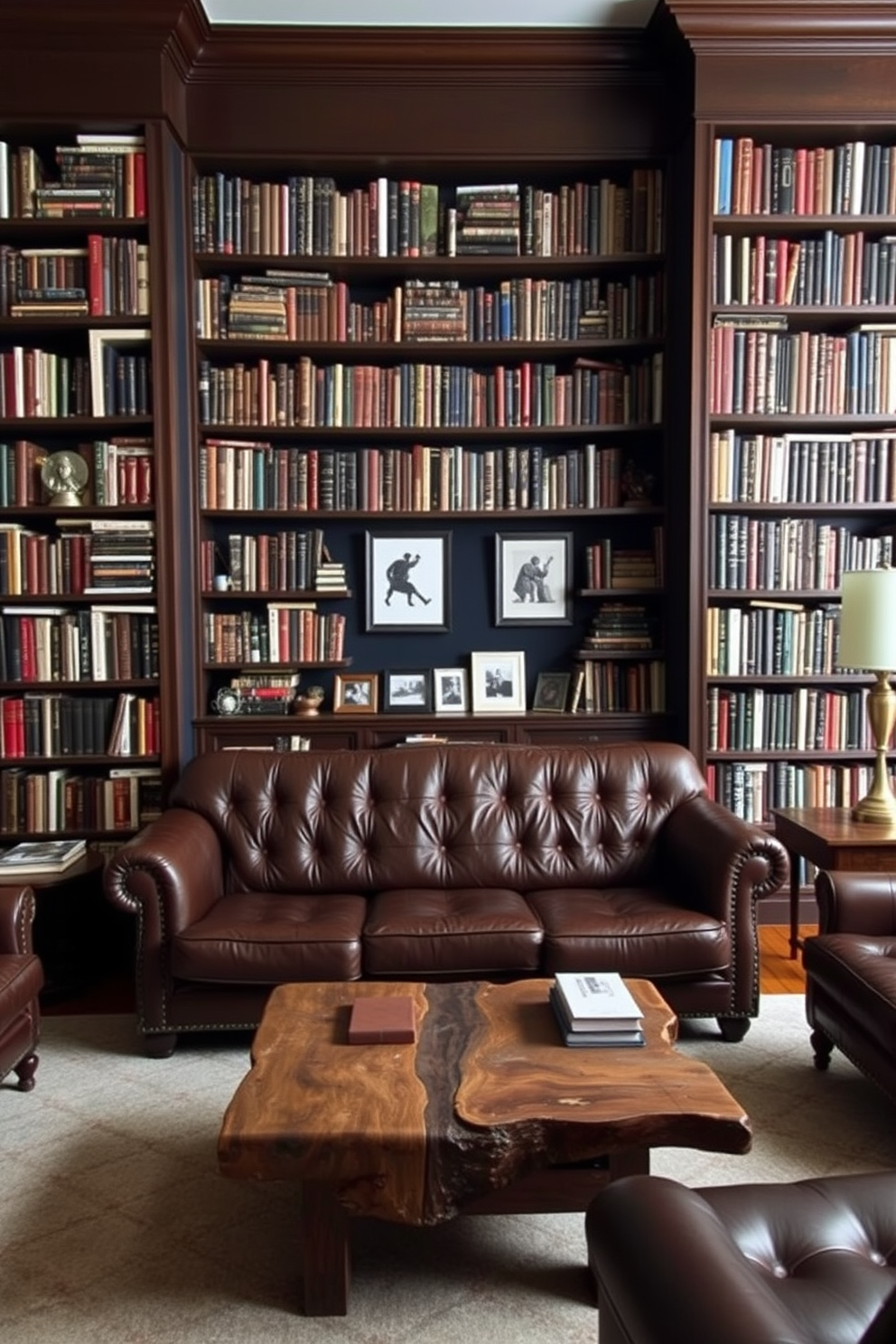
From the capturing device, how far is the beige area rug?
5.49ft

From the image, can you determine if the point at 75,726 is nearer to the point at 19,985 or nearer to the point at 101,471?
the point at 101,471

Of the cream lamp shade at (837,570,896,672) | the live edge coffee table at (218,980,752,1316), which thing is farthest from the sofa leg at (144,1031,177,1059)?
the cream lamp shade at (837,570,896,672)

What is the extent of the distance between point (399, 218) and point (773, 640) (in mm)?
2262

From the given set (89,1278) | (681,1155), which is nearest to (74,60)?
(89,1278)

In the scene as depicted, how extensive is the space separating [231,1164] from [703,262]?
11.0ft

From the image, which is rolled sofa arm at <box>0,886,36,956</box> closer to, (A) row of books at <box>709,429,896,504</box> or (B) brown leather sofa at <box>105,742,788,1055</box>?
(B) brown leather sofa at <box>105,742,788,1055</box>

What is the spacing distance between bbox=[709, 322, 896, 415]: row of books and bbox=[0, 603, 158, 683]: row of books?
2396 millimetres

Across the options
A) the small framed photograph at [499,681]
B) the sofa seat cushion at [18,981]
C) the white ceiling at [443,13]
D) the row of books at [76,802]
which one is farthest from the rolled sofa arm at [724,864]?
the white ceiling at [443,13]

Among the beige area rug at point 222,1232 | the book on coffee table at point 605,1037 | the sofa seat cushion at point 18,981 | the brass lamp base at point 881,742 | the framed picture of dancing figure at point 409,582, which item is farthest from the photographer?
the framed picture of dancing figure at point 409,582

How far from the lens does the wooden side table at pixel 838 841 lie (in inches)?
113

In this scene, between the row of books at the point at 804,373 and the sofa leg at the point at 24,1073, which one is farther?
the row of books at the point at 804,373

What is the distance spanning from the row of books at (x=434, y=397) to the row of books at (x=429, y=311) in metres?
0.12

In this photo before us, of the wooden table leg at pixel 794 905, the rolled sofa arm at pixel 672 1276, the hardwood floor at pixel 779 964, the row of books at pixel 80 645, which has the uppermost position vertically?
the row of books at pixel 80 645

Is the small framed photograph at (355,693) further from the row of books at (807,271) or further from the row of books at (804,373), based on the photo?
the row of books at (807,271)
